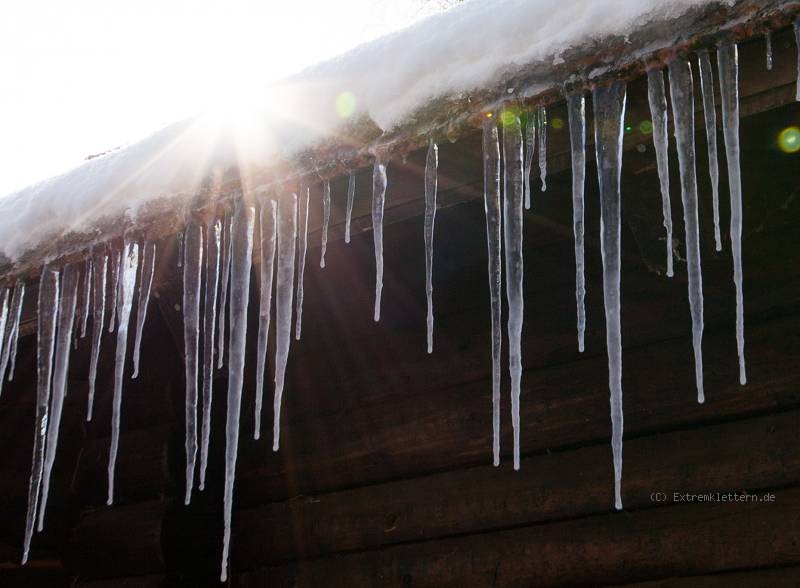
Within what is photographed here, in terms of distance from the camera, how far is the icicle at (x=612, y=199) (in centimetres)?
134

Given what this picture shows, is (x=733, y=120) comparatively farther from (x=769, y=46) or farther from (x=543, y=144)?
(x=543, y=144)

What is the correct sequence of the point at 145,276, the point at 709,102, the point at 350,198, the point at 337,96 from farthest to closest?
the point at 145,276
the point at 350,198
the point at 337,96
the point at 709,102

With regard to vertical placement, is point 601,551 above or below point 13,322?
below

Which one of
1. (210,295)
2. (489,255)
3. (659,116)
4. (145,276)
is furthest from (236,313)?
(659,116)

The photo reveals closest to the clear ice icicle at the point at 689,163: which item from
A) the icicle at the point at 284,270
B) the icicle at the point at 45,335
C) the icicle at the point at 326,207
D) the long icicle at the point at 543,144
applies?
the long icicle at the point at 543,144

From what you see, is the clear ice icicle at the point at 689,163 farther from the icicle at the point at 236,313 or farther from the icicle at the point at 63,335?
the icicle at the point at 63,335

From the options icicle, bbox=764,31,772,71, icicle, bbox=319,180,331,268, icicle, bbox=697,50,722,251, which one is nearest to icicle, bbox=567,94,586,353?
icicle, bbox=697,50,722,251

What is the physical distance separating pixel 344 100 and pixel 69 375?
6.37 ft

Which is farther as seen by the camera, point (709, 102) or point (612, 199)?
point (612, 199)

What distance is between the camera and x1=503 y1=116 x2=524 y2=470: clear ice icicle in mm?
1454

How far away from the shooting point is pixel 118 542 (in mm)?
2328

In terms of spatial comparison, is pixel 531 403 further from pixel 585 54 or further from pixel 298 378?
pixel 585 54

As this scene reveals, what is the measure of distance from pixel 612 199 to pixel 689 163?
169 mm

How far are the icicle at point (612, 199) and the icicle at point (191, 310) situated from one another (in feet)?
3.41
